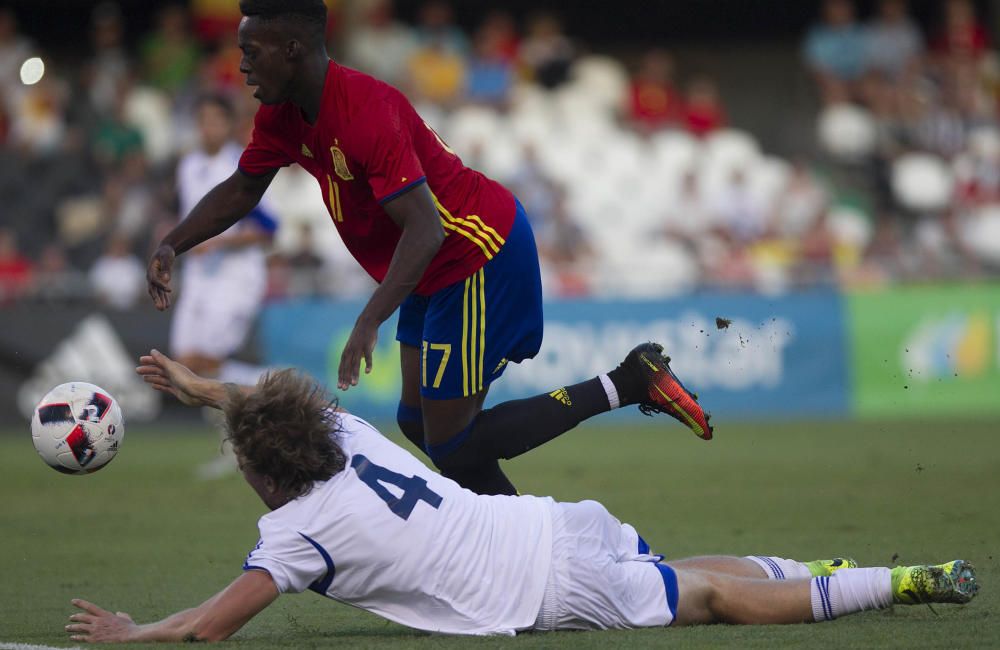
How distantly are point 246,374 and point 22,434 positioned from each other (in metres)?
4.84

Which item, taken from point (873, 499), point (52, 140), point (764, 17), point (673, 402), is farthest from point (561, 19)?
point (673, 402)

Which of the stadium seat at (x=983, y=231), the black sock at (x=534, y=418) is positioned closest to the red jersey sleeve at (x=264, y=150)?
the black sock at (x=534, y=418)

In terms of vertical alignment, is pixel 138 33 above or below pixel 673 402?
above

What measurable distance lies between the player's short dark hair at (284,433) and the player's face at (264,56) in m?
1.25

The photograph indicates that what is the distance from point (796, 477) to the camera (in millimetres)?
10570

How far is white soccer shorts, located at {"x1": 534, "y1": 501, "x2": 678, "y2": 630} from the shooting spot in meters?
5.04

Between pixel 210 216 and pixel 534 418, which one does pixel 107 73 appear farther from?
pixel 534 418

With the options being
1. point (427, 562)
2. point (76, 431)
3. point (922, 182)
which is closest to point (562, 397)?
point (427, 562)

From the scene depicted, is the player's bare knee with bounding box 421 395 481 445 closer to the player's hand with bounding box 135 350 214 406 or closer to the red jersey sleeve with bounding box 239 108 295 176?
the player's hand with bounding box 135 350 214 406

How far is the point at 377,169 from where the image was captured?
5449 mm

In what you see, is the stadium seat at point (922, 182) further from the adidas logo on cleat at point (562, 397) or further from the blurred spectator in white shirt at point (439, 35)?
the adidas logo on cleat at point (562, 397)

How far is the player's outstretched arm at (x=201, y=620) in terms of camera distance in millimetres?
Answer: 4754

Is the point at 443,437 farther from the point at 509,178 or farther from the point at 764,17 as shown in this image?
the point at 764,17

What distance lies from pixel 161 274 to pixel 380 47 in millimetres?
13661
